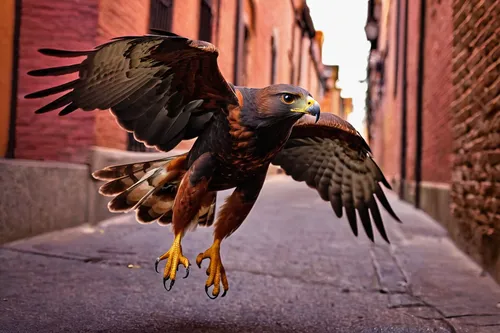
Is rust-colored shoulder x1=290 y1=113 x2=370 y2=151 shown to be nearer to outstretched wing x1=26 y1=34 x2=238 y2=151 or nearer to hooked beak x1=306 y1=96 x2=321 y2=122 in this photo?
outstretched wing x1=26 y1=34 x2=238 y2=151

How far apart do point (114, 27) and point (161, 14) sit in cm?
187

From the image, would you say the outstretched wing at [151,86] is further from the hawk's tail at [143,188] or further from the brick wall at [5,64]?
the brick wall at [5,64]

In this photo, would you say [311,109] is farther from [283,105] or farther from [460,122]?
[460,122]

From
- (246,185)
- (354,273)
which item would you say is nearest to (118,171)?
(246,185)

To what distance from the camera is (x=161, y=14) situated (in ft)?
27.5

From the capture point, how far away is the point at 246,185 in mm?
2779

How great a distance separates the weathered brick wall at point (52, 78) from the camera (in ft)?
19.8

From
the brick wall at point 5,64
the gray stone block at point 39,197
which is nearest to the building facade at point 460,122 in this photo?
the gray stone block at point 39,197

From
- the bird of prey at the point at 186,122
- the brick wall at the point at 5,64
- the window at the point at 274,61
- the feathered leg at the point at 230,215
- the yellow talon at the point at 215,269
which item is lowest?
the yellow talon at the point at 215,269

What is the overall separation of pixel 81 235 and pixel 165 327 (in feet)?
9.93

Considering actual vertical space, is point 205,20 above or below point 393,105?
above

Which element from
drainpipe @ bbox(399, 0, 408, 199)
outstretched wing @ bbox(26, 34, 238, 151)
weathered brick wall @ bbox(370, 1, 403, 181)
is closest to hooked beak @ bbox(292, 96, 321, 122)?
outstretched wing @ bbox(26, 34, 238, 151)

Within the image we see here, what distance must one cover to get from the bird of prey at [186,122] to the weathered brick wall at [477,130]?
1.96 meters

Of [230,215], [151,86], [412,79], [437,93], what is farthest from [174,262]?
[412,79]
